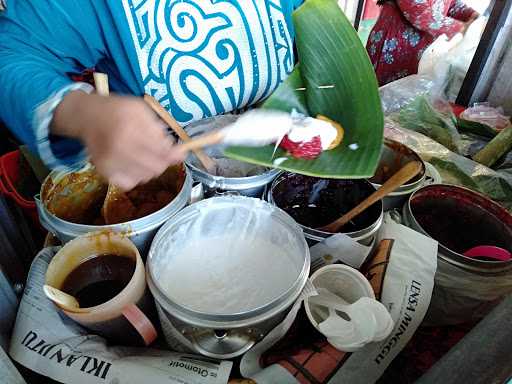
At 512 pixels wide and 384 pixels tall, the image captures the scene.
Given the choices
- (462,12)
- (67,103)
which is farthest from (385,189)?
(462,12)

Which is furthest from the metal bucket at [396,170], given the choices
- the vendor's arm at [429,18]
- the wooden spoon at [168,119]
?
the vendor's arm at [429,18]

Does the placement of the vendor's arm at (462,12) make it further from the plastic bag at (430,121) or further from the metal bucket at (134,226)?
the metal bucket at (134,226)

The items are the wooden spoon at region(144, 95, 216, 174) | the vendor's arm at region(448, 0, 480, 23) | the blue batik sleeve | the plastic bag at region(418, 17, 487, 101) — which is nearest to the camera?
the blue batik sleeve

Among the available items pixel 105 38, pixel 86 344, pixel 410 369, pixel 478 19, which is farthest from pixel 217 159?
pixel 478 19

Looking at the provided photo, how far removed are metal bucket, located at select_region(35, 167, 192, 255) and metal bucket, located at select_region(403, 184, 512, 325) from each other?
17.5 inches

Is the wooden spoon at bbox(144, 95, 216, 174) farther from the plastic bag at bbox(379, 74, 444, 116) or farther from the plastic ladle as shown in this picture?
the plastic bag at bbox(379, 74, 444, 116)

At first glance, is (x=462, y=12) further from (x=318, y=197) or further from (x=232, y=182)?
(x=232, y=182)

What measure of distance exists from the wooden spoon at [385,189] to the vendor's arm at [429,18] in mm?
1387

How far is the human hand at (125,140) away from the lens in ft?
1.53

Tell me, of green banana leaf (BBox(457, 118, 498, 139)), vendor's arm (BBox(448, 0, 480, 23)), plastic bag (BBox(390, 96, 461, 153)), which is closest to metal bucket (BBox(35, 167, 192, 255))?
plastic bag (BBox(390, 96, 461, 153))

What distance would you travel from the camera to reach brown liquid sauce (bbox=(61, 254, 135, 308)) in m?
0.59

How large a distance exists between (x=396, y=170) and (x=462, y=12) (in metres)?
1.54

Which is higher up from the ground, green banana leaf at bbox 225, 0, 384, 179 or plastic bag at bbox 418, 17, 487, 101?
green banana leaf at bbox 225, 0, 384, 179

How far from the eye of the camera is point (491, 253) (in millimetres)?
708
